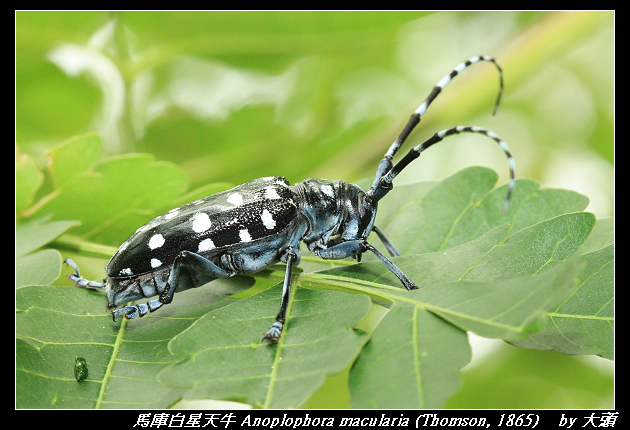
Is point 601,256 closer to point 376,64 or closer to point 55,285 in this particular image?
point 55,285

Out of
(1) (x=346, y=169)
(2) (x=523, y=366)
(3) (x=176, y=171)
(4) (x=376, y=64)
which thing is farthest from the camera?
(4) (x=376, y=64)

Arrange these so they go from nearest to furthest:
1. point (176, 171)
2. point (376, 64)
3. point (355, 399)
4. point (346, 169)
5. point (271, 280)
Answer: point (355, 399) < point (271, 280) < point (176, 171) < point (346, 169) < point (376, 64)

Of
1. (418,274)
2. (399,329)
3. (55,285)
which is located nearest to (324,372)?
(399,329)

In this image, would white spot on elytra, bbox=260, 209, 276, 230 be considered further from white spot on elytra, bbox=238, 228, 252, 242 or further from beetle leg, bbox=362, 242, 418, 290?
beetle leg, bbox=362, 242, 418, 290

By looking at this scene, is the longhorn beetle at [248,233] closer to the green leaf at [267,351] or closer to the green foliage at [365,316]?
the green foliage at [365,316]

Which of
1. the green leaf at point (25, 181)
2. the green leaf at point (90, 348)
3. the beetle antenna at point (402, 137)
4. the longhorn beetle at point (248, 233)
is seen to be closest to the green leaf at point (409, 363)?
the longhorn beetle at point (248, 233)

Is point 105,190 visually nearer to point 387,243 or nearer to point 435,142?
point 387,243

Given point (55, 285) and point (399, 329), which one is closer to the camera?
point (399, 329)
